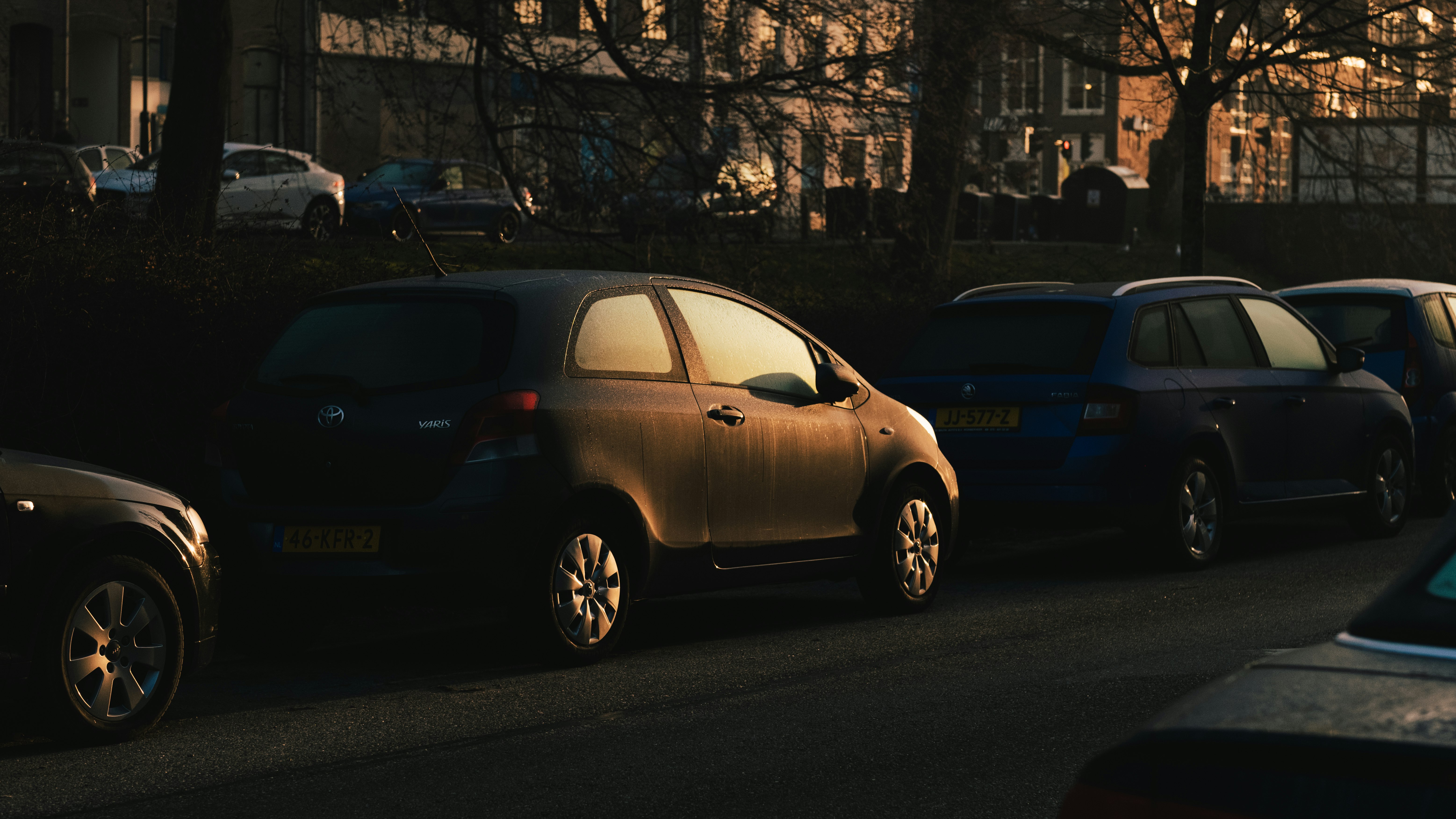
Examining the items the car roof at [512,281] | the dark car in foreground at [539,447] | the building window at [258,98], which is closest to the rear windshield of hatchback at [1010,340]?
the dark car in foreground at [539,447]

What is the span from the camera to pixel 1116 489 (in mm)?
9852

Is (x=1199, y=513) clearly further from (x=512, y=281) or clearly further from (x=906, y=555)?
(x=512, y=281)

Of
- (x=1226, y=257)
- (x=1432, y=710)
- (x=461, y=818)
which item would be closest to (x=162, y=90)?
(x=1226, y=257)

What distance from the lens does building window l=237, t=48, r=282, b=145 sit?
135 feet

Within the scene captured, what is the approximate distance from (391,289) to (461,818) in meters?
3.08

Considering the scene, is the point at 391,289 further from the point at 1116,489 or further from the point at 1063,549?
the point at 1063,549

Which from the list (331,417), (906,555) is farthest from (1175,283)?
(331,417)

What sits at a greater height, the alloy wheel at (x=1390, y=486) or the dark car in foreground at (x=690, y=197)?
the dark car in foreground at (x=690, y=197)

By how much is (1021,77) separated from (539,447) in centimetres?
1310

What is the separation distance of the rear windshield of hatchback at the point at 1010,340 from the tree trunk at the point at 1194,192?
8.92 meters

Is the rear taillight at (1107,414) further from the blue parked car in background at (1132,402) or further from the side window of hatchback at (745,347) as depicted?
the side window of hatchback at (745,347)

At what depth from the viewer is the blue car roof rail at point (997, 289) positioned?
10656 mm

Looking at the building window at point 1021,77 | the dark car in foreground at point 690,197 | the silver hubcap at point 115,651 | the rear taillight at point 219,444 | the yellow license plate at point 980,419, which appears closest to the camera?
the silver hubcap at point 115,651

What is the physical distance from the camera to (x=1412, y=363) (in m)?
13.3
